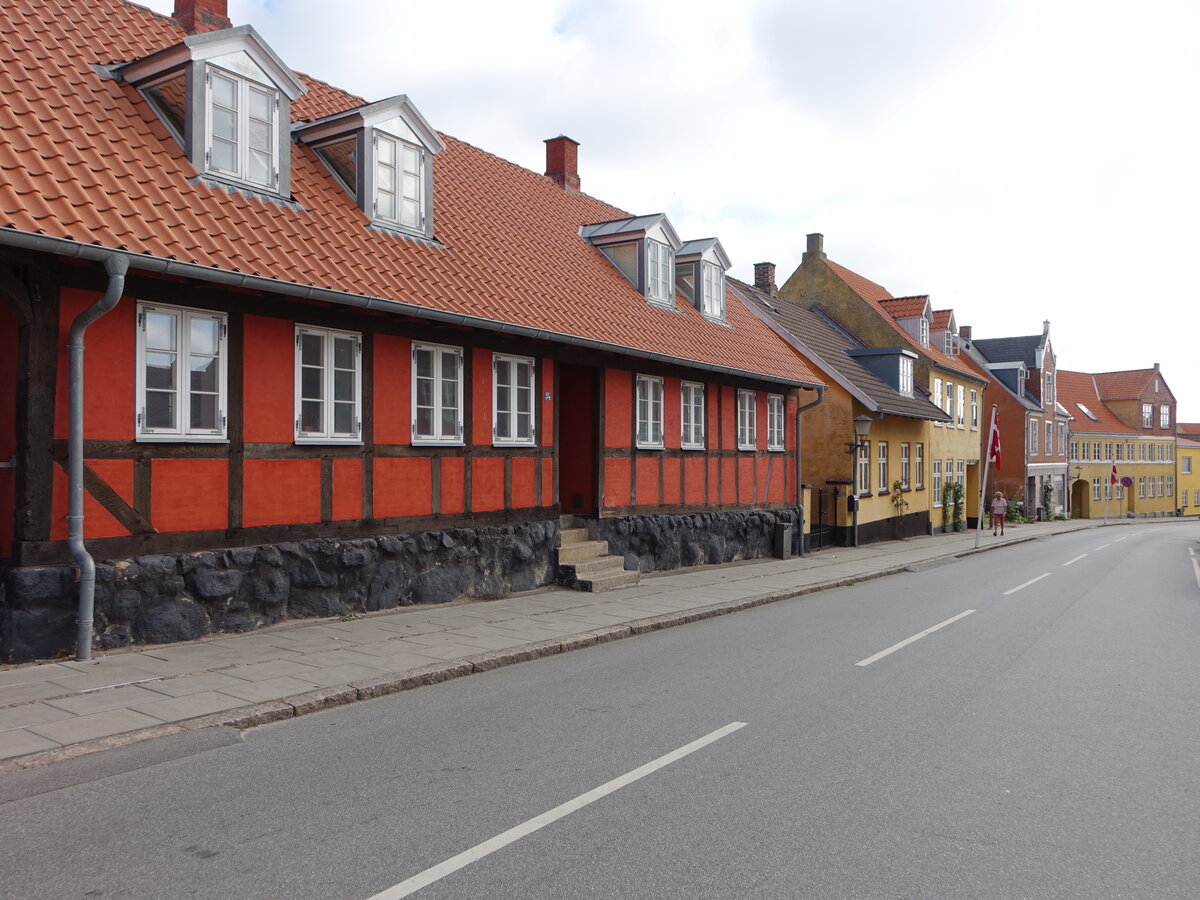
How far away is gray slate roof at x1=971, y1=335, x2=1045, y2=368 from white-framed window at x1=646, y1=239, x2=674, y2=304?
1587 inches

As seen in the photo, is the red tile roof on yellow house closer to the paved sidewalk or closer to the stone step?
the stone step

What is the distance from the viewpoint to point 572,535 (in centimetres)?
1512

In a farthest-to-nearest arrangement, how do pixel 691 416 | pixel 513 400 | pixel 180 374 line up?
pixel 691 416, pixel 513 400, pixel 180 374

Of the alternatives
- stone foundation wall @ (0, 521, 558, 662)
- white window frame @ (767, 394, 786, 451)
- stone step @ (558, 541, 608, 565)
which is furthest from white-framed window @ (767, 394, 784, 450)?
stone foundation wall @ (0, 521, 558, 662)

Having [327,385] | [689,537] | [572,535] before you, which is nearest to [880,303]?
[689,537]

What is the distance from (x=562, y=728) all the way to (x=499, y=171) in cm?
1410

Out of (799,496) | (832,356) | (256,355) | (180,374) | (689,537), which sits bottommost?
(689,537)

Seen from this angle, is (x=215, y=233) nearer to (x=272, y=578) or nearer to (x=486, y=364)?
(x=272, y=578)

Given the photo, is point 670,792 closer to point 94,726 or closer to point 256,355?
point 94,726

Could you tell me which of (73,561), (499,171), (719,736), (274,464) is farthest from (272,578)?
(499,171)

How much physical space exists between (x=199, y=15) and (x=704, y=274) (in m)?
10.8

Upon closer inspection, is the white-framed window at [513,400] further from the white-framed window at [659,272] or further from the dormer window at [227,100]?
the white-framed window at [659,272]

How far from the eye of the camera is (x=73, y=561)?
827cm

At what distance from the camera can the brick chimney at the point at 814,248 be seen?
3527cm
